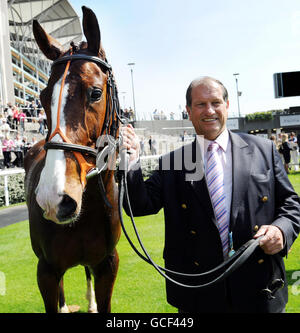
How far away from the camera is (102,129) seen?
7.13 feet

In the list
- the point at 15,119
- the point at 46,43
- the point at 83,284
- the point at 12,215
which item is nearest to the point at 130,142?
the point at 46,43

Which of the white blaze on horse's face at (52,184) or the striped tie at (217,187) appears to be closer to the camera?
the white blaze on horse's face at (52,184)

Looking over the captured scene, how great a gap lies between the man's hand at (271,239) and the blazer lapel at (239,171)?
189mm

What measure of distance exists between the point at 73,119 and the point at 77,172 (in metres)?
0.33

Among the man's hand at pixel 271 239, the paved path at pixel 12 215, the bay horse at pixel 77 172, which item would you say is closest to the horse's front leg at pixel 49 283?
the bay horse at pixel 77 172

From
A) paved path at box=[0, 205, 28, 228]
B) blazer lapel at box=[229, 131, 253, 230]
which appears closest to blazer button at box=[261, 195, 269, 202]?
blazer lapel at box=[229, 131, 253, 230]

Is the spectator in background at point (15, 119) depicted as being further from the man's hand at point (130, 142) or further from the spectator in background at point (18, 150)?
the man's hand at point (130, 142)

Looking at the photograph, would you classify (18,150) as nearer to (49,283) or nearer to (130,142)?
(49,283)

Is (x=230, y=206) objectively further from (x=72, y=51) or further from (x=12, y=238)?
(x=12, y=238)

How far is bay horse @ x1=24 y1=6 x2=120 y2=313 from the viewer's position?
1.75 m

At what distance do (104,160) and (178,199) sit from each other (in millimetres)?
591

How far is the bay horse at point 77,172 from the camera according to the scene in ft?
5.73
